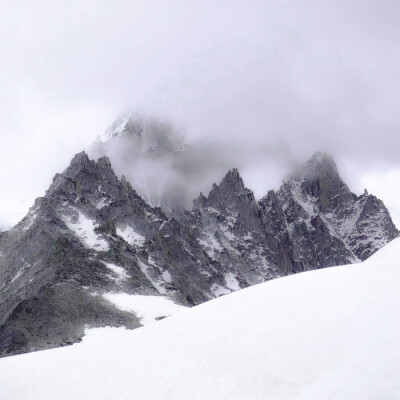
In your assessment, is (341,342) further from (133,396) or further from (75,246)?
(75,246)

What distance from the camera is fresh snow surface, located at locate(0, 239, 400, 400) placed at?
23.0 meters

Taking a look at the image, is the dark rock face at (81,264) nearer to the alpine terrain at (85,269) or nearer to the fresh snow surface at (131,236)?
the alpine terrain at (85,269)

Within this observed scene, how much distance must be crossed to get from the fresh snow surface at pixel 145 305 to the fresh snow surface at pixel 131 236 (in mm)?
45019

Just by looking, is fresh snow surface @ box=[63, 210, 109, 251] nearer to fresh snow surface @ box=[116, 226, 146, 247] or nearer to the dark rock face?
the dark rock face

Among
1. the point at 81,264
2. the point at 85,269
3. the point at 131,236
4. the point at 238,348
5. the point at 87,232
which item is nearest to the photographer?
the point at 238,348

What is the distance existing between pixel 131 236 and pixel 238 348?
122821 mm

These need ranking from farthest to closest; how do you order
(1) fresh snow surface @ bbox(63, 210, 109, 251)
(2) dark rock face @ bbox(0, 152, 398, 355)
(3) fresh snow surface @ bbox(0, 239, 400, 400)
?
(1) fresh snow surface @ bbox(63, 210, 109, 251)
(2) dark rock face @ bbox(0, 152, 398, 355)
(3) fresh snow surface @ bbox(0, 239, 400, 400)

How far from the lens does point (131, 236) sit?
146 m

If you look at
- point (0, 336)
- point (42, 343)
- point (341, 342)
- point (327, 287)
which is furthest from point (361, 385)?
point (0, 336)

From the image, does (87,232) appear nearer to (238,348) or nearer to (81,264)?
(81,264)

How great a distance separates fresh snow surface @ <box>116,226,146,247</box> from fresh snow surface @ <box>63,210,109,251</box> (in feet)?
51.6

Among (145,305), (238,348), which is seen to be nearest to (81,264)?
(145,305)

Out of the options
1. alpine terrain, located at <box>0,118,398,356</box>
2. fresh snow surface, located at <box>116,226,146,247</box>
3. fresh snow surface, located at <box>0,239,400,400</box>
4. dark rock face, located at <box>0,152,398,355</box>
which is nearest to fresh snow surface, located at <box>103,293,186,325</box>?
alpine terrain, located at <box>0,118,398,356</box>

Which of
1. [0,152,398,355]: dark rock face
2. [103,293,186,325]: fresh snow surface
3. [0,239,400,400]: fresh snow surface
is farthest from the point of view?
[103,293,186,325]: fresh snow surface
